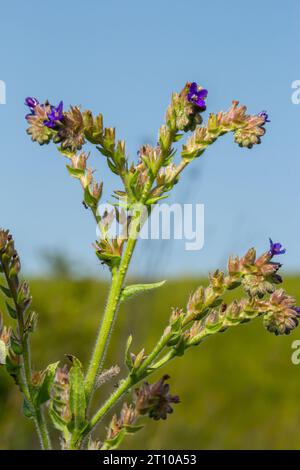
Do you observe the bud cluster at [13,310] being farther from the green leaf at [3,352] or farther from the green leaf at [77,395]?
the green leaf at [77,395]

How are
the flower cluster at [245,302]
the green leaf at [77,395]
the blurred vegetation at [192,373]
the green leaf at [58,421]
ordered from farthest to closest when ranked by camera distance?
the blurred vegetation at [192,373]
the flower cluster at [245,302]
the green leaf at [58,421]
the green leaf at [77,395]

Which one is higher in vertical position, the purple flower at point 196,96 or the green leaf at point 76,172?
the purple flower at point 196,96

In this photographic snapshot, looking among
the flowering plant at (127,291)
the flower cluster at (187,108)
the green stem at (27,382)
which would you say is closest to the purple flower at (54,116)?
the flowering plant at (127,291)

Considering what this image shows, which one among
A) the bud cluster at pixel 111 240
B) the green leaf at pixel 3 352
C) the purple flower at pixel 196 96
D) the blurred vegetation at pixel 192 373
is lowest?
the blurred vegetation at pixel 192 373

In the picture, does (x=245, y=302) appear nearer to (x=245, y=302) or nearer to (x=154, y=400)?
(x=245, y=302)

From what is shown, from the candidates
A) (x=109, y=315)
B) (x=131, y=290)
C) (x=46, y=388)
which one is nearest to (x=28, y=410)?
(x=46, y=388)

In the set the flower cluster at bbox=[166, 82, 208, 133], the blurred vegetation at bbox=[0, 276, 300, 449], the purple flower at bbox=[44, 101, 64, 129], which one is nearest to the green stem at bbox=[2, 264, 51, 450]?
the purple flower at bbox=[44, 101, 64, 129]

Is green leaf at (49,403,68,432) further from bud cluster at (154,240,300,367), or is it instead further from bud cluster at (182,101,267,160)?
bud cluster at (182,101,267,160)

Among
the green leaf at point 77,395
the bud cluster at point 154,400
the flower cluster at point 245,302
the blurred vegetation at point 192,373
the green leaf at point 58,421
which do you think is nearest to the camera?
the green leaf at point 77,395
